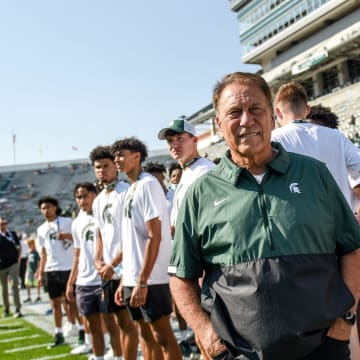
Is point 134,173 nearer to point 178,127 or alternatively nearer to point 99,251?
point 178,127

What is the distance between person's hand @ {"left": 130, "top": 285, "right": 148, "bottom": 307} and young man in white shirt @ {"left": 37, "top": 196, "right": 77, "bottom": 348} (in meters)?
3.61

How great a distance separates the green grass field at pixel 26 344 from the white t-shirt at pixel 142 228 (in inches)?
98.1

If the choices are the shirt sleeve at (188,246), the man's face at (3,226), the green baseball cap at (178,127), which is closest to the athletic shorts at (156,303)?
the green baseball cap at (178,127)

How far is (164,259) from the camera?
161 inches

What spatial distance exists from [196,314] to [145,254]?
1.96m

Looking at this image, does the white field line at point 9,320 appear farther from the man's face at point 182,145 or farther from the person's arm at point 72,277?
the man's face at point 182,145

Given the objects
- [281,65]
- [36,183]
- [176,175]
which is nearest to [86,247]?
[176,175]

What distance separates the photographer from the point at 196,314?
6.27ft

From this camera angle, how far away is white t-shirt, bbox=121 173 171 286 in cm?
399

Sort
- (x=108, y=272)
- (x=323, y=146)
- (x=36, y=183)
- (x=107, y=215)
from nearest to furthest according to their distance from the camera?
(x=323, y=146) < (x=108, y=272) < (x=107, y=215) < (x=36, y=183)

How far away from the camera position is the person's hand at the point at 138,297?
3805 millimetres

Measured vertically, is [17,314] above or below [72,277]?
below

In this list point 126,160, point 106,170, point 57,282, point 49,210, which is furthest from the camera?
point 49,210

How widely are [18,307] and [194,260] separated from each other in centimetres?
913
